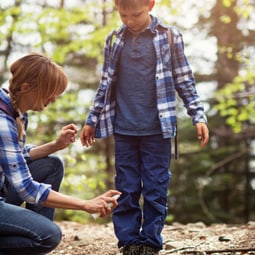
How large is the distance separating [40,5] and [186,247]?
31.3ft

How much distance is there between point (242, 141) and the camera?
11.4 m

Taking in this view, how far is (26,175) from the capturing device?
2.44 metres

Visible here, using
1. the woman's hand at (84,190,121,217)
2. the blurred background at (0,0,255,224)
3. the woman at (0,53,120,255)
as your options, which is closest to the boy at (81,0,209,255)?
the woman at (0,53,120,255)

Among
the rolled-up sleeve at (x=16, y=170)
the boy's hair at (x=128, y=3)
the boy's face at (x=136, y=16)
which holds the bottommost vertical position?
the rolled-up sleeve at (x=16, y=170)

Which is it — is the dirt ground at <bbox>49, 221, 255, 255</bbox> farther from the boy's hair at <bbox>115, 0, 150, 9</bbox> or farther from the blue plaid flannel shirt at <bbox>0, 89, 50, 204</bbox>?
the boy's hair at <bbox>115, 0, 150, 9</bbox>

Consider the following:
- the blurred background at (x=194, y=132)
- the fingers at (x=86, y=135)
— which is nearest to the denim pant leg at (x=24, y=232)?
the fingers at (x=86, y=135)

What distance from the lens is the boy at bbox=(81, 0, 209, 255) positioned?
10.6 feet

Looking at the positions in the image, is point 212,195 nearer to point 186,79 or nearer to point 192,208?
point 192,208

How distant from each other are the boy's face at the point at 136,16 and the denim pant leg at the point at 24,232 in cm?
146

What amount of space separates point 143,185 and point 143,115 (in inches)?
19.2

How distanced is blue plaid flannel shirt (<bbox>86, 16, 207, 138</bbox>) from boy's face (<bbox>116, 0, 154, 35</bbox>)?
0.07 m

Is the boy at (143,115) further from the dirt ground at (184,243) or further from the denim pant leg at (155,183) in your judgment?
the dirt ground at (184,243)

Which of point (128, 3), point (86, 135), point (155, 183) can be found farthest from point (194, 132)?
point (128, 3)

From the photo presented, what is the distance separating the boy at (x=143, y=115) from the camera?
3240 millimetres
